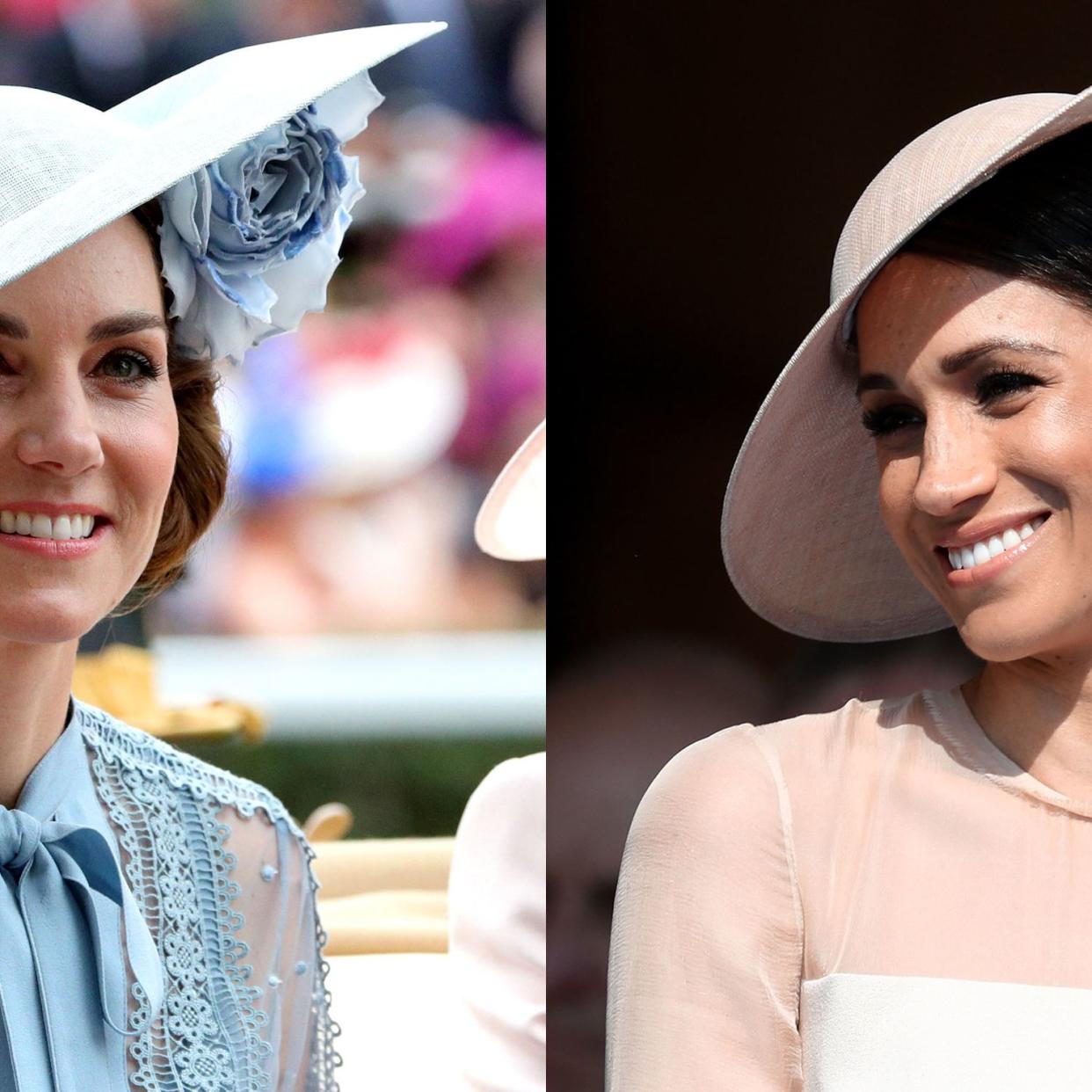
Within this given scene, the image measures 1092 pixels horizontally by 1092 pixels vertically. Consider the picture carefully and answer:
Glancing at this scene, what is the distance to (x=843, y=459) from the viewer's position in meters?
1.85

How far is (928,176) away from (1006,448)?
0.27 meters

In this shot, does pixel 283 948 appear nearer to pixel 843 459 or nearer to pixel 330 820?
pixel 330 820

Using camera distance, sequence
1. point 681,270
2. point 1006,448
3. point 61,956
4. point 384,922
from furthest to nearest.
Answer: point 384,922 → point 681,270 → point 61,956 → point 1006,448

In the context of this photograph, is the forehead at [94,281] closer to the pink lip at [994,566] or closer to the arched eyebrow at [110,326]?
the arched eyebrow at [110,326]

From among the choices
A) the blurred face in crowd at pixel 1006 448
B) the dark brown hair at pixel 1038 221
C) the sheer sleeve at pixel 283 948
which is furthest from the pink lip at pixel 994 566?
the sheer sleeve at pixel 283 948

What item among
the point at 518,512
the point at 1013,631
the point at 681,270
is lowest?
the point at 1013,631

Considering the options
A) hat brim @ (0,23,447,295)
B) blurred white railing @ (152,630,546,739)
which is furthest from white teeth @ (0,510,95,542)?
blurred white railing @ (152,630,546,739)

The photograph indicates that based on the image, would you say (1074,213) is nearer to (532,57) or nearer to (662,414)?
(662,414)

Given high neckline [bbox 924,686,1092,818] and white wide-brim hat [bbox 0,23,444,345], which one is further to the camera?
high neckline [bbox 924,686,1092,818]

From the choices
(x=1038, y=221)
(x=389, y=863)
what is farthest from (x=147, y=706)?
(x=1038, y=221)

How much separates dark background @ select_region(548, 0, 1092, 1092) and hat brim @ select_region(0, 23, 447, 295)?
0.52 m

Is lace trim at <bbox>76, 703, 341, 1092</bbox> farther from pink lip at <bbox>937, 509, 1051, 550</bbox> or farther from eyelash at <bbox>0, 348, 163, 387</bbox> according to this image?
pink lip at <bbox>937, 509, 1051, 550</bbox>

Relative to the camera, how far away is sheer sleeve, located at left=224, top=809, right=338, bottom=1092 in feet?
6.61

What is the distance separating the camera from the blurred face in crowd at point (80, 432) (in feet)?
5.41
